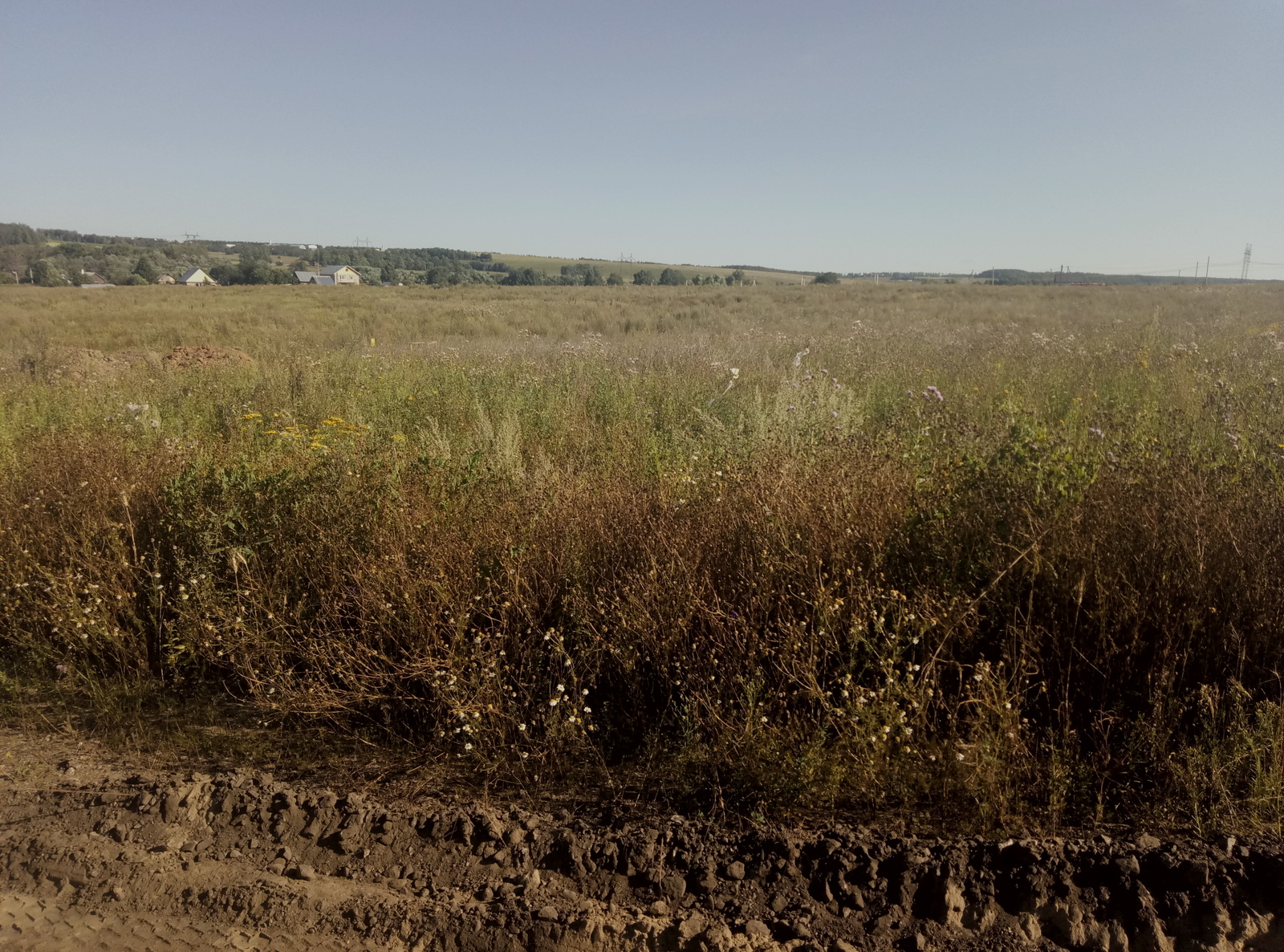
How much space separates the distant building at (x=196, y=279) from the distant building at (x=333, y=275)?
6344mm

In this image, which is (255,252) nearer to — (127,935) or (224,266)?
(224,266)

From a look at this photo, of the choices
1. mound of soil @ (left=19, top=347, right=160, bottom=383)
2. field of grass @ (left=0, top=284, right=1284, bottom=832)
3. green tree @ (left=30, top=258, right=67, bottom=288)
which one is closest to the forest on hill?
green tree @ (left=30, top=258, right=67, bottom=288)

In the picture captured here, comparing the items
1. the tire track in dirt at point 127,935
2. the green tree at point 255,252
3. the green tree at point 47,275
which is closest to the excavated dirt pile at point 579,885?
the tire track in dirt at point 127,935

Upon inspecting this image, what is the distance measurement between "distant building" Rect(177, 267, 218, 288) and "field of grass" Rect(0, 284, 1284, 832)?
54.6 metres

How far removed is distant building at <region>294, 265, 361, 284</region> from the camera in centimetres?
5938

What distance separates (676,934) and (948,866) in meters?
0.86

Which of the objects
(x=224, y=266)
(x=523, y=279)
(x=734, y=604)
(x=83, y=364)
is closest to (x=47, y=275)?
(x=224, y=266)

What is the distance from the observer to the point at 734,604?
3.29m

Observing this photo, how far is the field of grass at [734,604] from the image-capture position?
2666mm

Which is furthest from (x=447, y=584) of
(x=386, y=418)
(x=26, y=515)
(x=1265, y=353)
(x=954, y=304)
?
(x=954, y=304)

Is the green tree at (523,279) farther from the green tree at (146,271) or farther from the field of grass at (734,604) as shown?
the field of grass at (734,604)

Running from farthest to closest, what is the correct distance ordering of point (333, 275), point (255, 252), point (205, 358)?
1. point (255, 252)
2. point (333, 275)
3. point (205, 358)

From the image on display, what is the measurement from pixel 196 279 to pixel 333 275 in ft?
34.2

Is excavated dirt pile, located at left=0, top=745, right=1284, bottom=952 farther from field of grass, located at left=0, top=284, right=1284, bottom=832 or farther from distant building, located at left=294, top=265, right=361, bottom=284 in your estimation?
distant building, located at left=294, top=265, right=361, bottom=284
